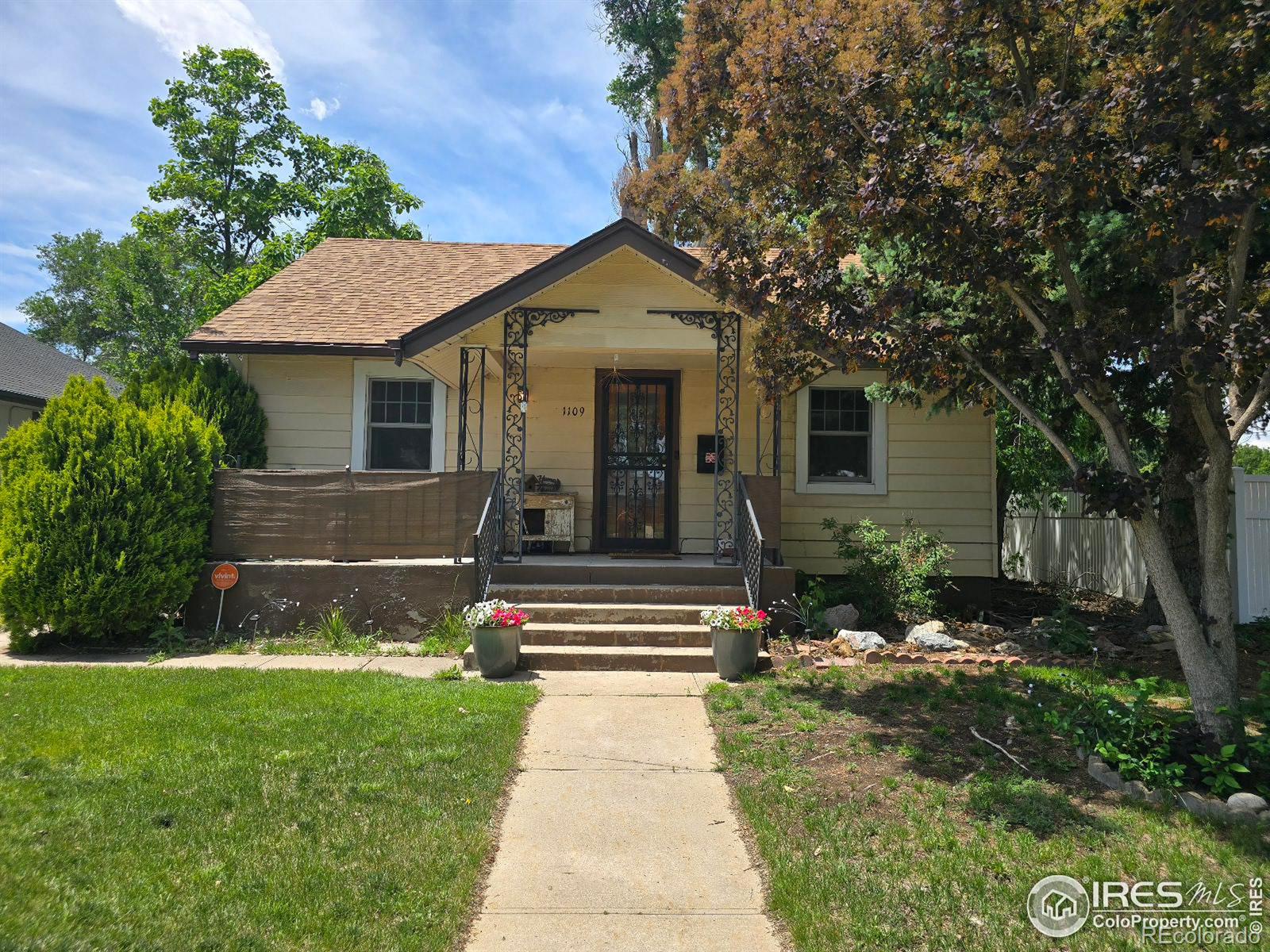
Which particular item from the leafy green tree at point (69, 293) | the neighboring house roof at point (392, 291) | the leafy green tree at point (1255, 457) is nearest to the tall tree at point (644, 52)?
the neighboring house roof at point (392, 291)

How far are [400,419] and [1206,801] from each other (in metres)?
9.68

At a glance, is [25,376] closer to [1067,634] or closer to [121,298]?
[121,298]

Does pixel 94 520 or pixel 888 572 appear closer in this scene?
pixel 94 520

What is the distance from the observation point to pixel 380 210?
23.3m

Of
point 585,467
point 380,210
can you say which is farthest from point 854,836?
point 380,210

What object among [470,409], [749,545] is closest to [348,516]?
[470,409]

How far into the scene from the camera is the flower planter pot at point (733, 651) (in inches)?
274

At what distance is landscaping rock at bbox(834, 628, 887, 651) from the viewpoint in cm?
793

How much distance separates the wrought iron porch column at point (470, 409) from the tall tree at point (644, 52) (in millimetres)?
10502

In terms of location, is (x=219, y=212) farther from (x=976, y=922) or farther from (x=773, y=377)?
(x=976, y=922)

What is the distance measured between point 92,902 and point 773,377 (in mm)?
5790

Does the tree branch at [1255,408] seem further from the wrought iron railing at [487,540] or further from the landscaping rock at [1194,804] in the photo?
the wrought iron railing at [487,540]

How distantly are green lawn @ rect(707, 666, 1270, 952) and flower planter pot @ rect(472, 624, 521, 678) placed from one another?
200cm

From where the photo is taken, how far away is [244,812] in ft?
12.9
